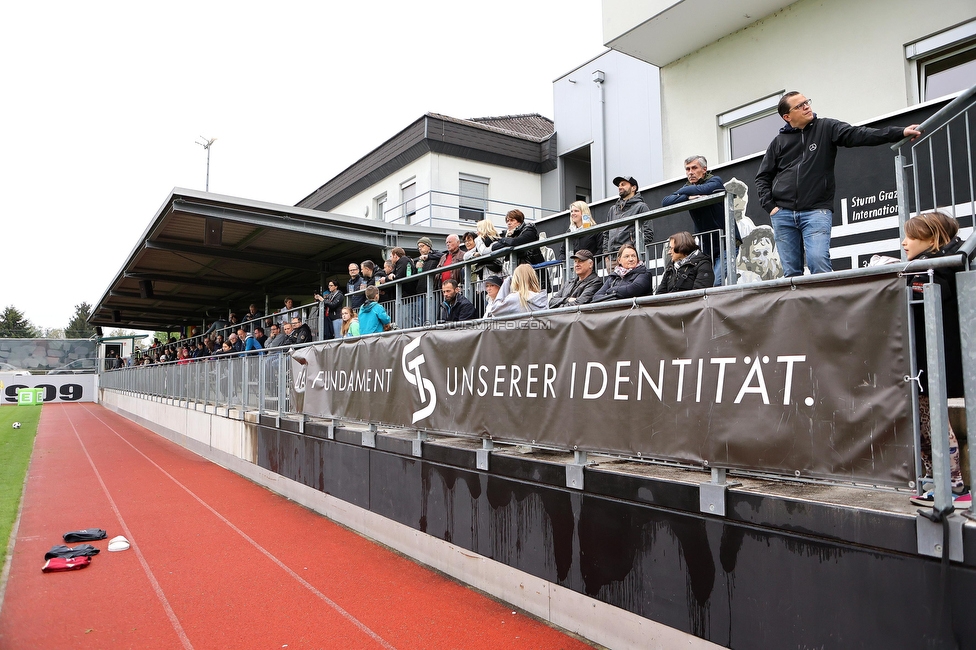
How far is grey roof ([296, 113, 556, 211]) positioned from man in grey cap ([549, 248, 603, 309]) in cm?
1557

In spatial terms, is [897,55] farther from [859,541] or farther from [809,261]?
[859,541]

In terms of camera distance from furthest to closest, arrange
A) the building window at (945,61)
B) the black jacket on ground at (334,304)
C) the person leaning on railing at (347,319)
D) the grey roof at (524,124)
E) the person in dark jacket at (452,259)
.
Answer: the grey roof at (524,124), the black jacket on ground at (334,304), the person leaning on railing at (347,319), the person in dark jacket at (452,259), the building window at (945,61)

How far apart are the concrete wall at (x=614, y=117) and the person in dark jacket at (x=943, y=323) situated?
1478cm

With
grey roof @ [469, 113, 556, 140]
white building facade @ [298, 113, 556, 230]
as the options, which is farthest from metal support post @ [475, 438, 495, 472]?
grey roof @ [469, 113, 556, 140]

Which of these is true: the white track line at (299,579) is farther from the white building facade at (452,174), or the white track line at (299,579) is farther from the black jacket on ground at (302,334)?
the white building facade at (452,174)

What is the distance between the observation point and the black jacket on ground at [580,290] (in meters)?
6.23

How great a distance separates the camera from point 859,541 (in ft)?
10.3

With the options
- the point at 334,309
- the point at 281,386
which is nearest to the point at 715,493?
the point at 281,386

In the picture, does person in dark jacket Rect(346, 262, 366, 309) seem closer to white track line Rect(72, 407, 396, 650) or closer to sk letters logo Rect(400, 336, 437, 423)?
white track line Rect(72, 407, 396, 650)

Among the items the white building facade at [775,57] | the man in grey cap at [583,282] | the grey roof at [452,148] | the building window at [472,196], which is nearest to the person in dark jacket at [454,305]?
the man in grey cap at [583,282]

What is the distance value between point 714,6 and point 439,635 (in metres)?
9.74

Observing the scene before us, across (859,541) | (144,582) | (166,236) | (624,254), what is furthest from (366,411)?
(166,236)

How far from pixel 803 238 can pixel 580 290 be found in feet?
6.94

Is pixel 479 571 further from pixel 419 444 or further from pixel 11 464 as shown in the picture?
pixel 11 464
